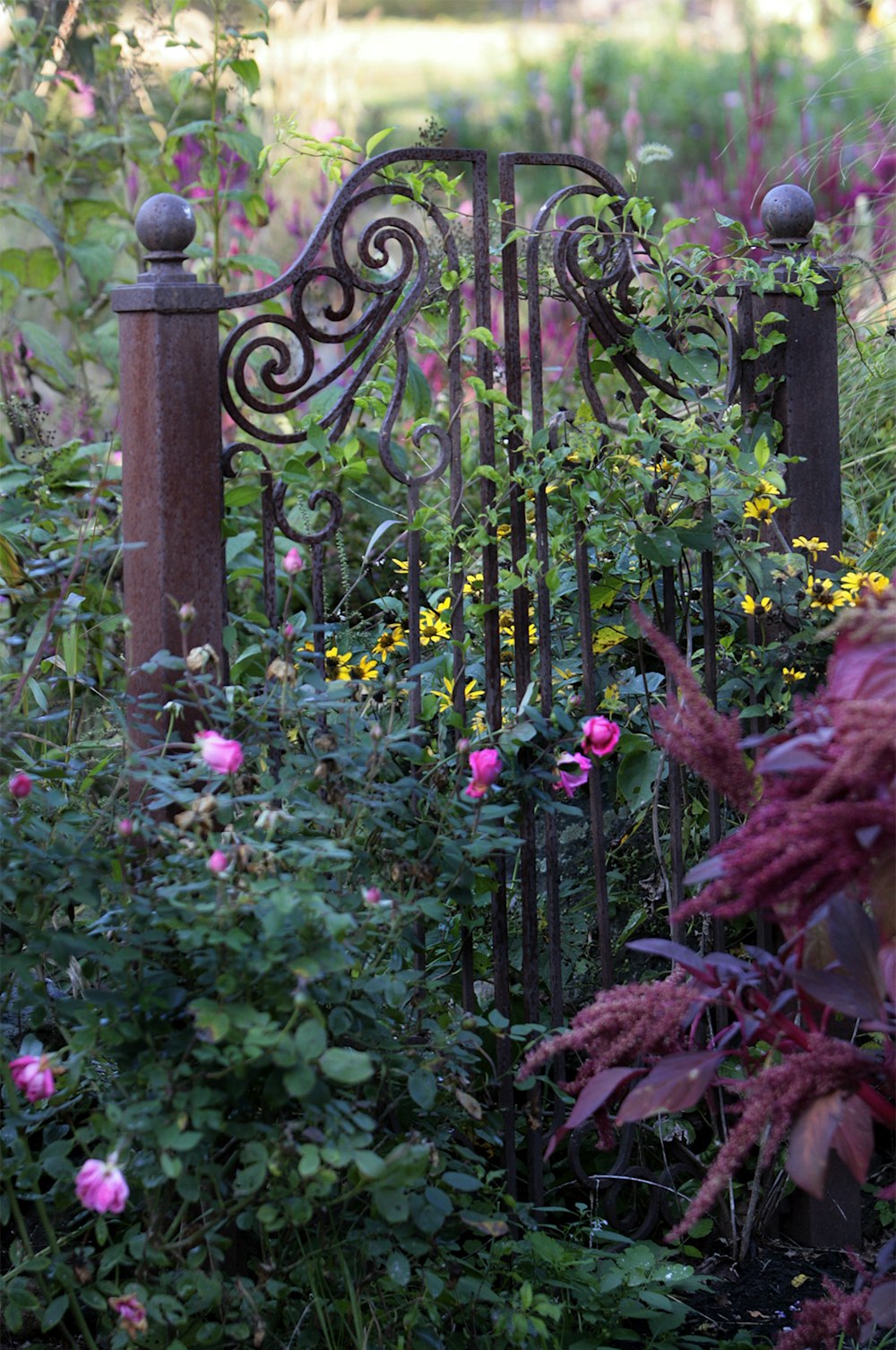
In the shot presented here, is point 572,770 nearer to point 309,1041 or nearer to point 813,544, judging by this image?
point 813,544

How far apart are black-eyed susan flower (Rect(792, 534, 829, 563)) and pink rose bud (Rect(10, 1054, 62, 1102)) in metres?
1.23

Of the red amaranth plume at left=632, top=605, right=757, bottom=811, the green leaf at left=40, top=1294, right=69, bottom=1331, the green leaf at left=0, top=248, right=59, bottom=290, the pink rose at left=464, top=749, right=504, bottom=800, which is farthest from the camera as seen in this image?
the green leaf at left=0, top=248, right=59, bottom=290

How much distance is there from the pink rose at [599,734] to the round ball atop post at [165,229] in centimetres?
80

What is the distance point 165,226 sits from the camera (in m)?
1.76

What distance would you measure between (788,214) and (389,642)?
85cm

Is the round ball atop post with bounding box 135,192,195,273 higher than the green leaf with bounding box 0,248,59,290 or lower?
lower

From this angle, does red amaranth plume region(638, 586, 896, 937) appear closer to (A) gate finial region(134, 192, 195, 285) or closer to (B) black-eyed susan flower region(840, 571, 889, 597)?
(B) black-eyed susan flower region(840, 571, 889, 597)

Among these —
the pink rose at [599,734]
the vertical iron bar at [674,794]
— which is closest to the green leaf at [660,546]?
the vertical iron bar at [674,794]

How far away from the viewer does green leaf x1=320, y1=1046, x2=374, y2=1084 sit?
1327mm

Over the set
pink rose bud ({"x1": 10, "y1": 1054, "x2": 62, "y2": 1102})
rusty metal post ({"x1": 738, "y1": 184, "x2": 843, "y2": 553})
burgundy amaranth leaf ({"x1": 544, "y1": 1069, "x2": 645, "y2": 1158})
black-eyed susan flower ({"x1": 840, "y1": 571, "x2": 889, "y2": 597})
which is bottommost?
burgundy amaranth leaf ({"x1": 544, "y1": 1069, "x2": 645, "y2": 1158})

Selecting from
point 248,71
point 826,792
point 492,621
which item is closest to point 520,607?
point 492,621

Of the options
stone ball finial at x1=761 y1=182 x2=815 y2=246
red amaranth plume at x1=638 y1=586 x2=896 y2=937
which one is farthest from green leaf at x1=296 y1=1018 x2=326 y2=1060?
stone ball finial at x1=761 y1=182 x2=815 y2=246

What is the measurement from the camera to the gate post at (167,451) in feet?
5.81

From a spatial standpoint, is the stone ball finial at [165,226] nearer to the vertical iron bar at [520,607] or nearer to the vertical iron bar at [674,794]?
the vertical iron bar at [520,607]
